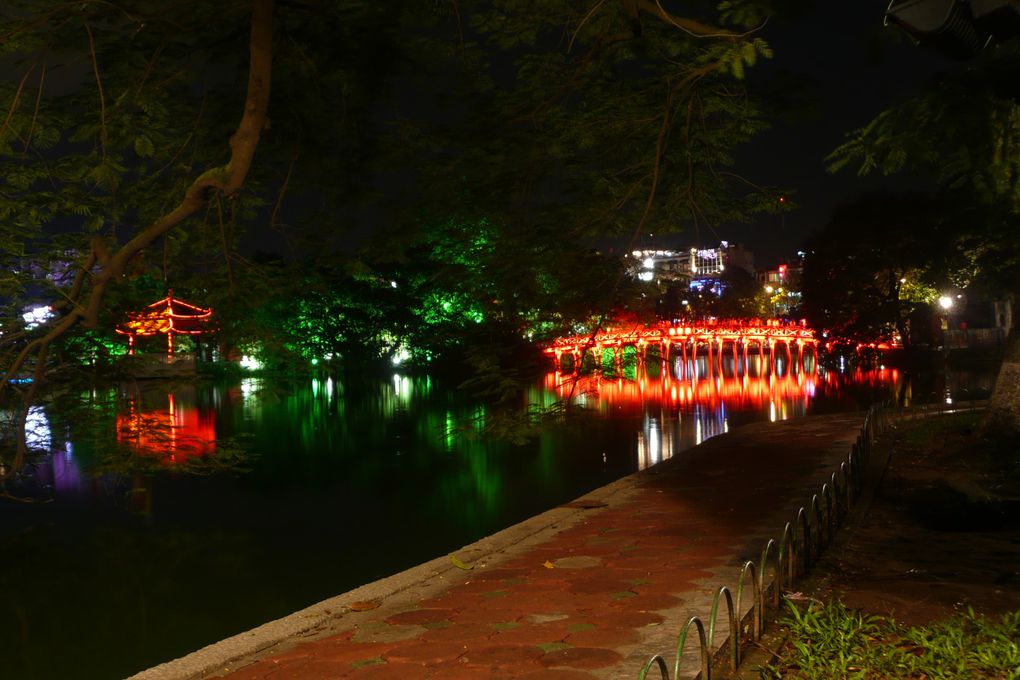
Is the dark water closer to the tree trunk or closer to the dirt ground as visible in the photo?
the dirt ground

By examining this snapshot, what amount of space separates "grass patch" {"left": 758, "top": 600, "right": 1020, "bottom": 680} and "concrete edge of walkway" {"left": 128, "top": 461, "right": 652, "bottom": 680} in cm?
314

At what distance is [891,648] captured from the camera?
511 cm

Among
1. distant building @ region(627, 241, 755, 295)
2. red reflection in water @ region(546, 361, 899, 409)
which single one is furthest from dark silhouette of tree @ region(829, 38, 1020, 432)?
red reflection in water @ region(546, 361, 899, 409)

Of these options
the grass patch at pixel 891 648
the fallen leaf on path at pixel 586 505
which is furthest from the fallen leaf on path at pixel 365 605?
the fallen leaf on path at pixel 586 505

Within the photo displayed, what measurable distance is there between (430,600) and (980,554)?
4832 mm

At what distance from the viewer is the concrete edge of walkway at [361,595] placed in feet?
19.4

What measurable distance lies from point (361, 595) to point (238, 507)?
1056cm

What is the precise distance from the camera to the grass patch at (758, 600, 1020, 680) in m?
4.78

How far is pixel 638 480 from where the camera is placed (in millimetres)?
12531

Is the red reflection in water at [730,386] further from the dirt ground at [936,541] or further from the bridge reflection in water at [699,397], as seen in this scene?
the dirt ground at [936,541]

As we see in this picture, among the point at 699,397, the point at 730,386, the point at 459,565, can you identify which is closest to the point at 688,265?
the point at 730,386

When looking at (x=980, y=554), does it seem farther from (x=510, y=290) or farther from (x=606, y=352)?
(x=510, y=290)

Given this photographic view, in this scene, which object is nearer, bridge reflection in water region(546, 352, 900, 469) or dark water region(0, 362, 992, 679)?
dark water region(0, 362, 992, 679)

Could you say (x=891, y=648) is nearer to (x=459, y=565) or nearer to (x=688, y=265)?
(x=459, y=565)
